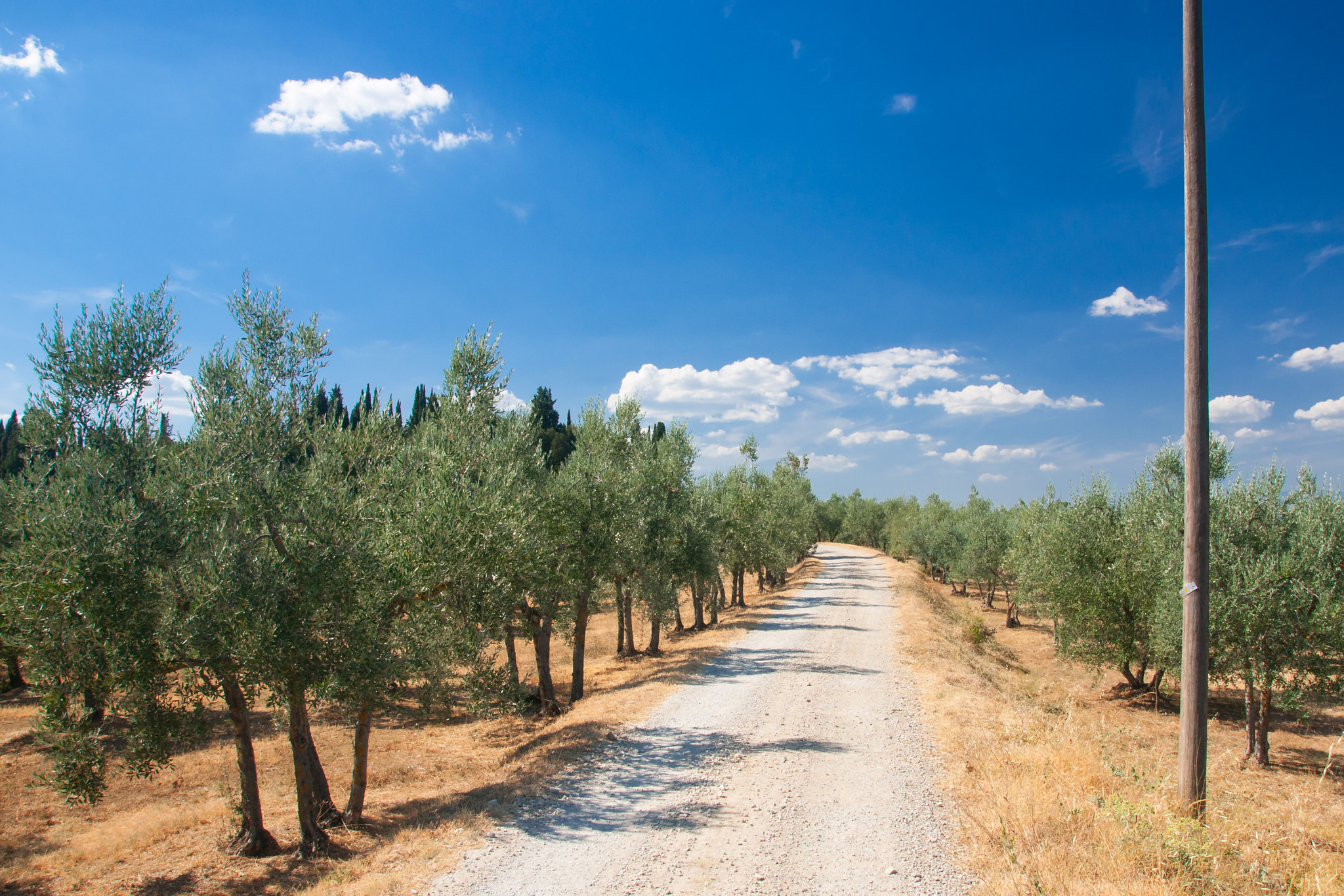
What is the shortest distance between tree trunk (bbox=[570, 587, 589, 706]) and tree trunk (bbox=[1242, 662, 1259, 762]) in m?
20.4

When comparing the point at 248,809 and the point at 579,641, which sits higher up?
the point at 579,641

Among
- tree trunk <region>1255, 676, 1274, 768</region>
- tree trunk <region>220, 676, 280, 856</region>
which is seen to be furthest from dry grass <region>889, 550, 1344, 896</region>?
tree trunk <region>220, 676, 280, 856</region>

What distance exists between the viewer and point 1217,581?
17.8 meters

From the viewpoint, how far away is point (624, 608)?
29531 millimetres

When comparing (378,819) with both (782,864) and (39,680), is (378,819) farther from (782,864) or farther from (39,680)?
(782,864)

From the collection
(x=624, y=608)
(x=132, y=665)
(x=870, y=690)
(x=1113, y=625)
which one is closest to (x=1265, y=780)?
(x=1113, y=625)

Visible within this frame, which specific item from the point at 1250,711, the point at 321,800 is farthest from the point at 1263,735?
the point at 321,800

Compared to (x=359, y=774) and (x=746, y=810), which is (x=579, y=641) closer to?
(x=359, y=774)

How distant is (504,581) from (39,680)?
7574 millimetres

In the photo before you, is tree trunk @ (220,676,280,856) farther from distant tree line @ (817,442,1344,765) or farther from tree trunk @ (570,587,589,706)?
distant tree line @ (817,442,1344,765)

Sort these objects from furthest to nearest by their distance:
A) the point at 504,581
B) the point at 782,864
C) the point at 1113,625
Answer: the point at 1113,625, the point at 504,581, the point at 782,864

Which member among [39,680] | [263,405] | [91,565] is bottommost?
[39,680]

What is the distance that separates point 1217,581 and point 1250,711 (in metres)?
4.80

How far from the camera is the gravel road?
26.1 feet
